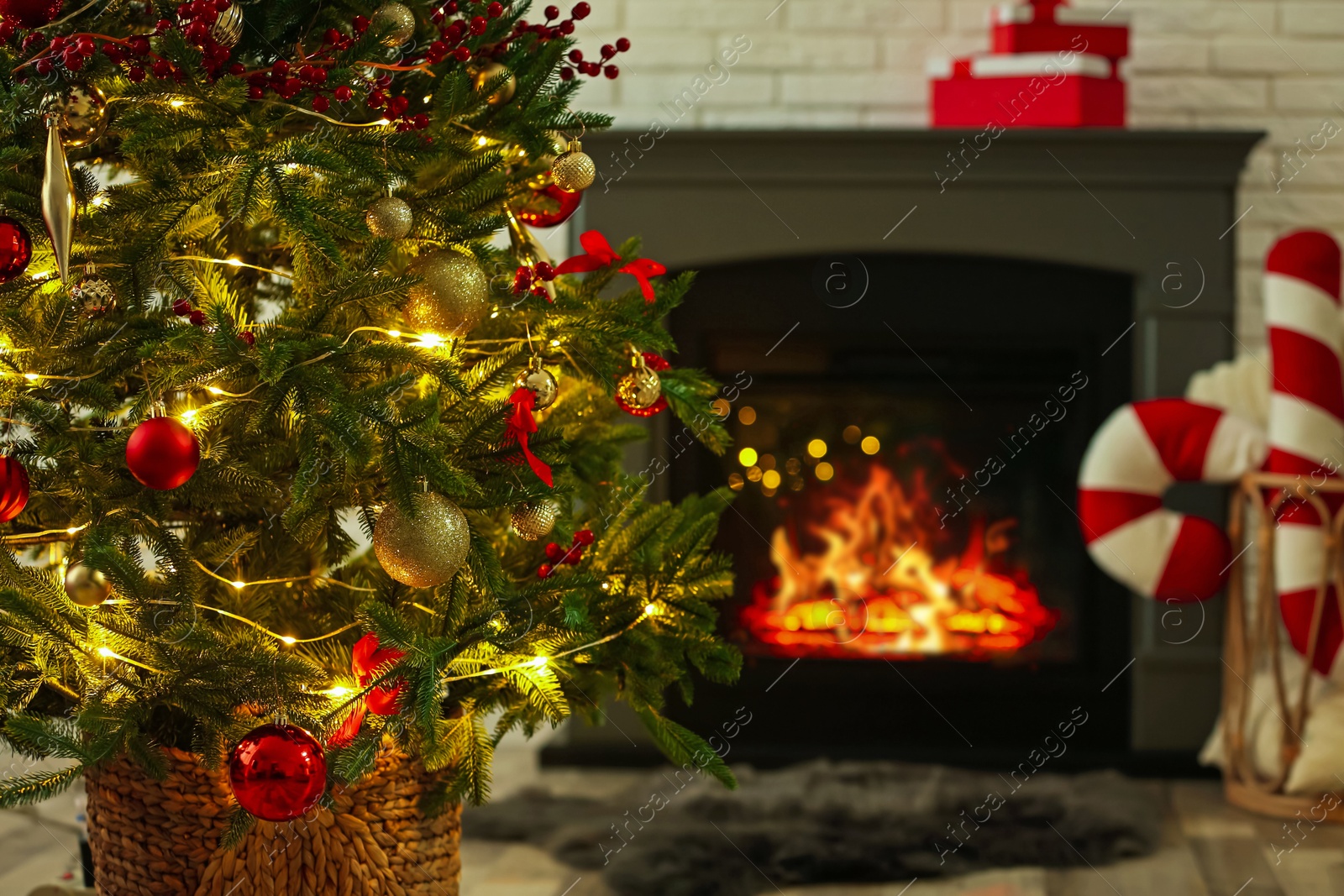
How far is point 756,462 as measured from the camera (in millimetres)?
2883

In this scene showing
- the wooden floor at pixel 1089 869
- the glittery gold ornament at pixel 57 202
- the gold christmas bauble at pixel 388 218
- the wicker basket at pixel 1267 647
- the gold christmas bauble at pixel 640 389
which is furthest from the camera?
the wicker basket at pixel 1267 647

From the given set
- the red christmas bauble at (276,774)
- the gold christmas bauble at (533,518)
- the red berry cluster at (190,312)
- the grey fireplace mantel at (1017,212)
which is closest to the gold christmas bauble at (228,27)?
the red berry cluster at (190,312)

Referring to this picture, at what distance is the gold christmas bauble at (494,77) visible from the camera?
4.24 ft

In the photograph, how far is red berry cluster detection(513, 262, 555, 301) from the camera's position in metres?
1.24

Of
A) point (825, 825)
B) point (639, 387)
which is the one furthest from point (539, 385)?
point (825, 825)

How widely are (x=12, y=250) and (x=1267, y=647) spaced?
2.43 meters

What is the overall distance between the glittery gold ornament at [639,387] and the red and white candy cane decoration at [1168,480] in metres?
1.44

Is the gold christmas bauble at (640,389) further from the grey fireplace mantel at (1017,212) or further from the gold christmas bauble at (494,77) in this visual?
the grey fireplace mantel at (1017,212)

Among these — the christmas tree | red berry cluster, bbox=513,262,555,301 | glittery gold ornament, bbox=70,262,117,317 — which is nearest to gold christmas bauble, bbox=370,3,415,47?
the christmas tree

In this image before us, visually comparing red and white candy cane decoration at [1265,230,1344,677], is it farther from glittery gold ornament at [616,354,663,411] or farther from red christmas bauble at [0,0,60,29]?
red christmas bauble at [0,0,60,29]

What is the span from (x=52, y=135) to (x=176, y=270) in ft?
0.62

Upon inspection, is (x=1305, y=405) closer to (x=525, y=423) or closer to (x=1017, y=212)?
(x=1017, y=212)

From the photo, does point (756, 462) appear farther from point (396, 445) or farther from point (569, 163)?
point (396, 445)

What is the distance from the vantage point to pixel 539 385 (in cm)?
123
